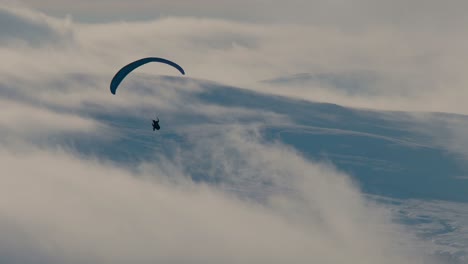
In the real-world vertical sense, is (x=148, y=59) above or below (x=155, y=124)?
above
